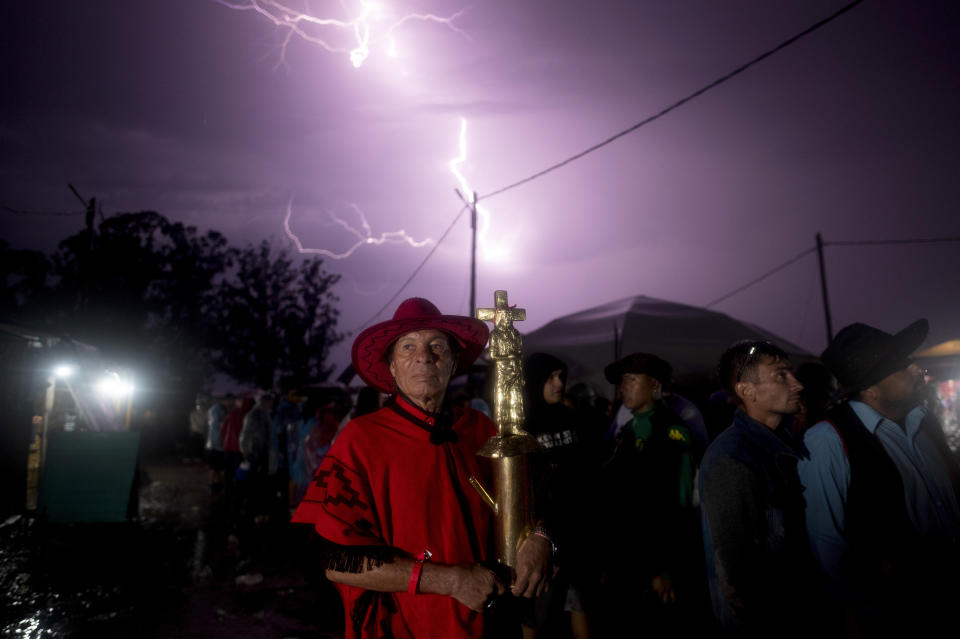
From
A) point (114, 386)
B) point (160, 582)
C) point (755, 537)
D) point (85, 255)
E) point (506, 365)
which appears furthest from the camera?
point (85, 255)

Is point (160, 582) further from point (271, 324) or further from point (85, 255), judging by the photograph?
point (271, 324)

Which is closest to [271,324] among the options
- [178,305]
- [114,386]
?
[178,305]

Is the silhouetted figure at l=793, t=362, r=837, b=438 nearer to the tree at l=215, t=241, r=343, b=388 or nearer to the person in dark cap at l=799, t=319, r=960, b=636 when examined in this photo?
the person in dark cap at l=799, t=319, r=960, b=636

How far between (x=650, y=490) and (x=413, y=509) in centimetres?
285

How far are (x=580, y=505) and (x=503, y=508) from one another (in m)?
3.13

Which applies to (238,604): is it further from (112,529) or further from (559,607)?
(112,529)

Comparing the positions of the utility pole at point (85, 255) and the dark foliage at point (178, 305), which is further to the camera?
the dark foliage at point (178, 305)

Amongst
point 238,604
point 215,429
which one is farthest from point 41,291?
point 238,604

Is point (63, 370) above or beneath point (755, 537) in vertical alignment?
above

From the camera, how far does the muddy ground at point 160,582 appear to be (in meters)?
5.18

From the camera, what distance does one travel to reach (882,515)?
239 cm

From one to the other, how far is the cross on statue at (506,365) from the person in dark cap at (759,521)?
128cm

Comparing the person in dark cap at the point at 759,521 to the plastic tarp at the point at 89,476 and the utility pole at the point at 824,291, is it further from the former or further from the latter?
the utility pole at the point at 824,291

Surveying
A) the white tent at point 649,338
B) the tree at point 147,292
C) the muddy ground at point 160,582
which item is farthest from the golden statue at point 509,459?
the tree at point 147,292
